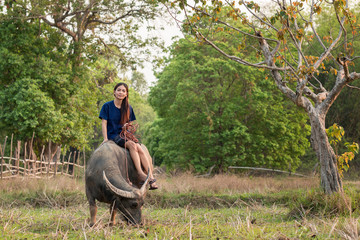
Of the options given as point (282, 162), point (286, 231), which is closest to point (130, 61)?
point (282, 162)

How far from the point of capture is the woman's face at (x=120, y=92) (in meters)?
7.15

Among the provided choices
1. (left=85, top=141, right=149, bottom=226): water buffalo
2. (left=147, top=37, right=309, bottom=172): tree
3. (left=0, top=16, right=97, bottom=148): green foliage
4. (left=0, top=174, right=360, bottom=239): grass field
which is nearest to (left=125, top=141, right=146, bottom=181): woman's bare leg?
(left=85, top=141, right=149, bottom=226): water buffalo

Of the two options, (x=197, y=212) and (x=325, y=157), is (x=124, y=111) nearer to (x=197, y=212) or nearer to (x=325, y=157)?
(x=197, y=212)

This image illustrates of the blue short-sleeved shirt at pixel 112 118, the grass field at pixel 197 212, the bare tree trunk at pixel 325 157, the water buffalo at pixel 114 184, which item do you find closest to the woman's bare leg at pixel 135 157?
the water buffalo at pixel 114 184

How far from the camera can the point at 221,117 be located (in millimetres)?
23766

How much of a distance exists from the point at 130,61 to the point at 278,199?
1483 centimetres

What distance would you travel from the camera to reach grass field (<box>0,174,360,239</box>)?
5.30 meters

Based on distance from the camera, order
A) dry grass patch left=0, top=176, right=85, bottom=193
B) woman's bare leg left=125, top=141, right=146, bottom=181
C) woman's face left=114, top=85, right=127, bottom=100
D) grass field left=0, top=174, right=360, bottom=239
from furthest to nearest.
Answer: dry grass patch left=0, top=176, right=85, bottom=193
woman's face left=114, top=85, right=127, bottom=100
woman's bare leg left=125, top=141, right=146, bottom=181
grass field left=0, top=174, right=360, bottom=239

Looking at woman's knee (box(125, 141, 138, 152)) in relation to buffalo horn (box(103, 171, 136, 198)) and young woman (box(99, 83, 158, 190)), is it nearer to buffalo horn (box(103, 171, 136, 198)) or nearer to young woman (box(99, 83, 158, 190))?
young woman (box(99, 83, 158, 190))

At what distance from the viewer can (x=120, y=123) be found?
720 centimetres

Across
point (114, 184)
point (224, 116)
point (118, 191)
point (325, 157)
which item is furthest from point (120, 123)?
point (224, 116)

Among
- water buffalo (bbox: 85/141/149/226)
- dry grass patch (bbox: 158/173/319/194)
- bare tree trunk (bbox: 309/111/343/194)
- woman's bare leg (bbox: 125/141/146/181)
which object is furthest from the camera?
dry grass patch (bbox: 158/173/319/194)

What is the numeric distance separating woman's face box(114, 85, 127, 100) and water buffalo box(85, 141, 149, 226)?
81 centimetres

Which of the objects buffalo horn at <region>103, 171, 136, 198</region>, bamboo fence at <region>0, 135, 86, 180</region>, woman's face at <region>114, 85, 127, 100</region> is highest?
woman's face at <region>114, 85, 127, 100</region>
